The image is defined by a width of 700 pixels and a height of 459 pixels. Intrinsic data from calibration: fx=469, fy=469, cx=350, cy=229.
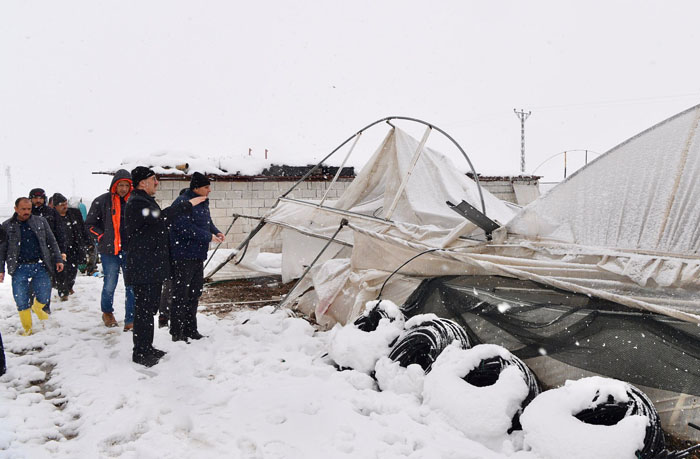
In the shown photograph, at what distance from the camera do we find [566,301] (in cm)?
291

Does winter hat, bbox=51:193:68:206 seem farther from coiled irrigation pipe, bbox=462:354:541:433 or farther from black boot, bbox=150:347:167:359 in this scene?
coiled irrigation pipe, bbox=462:354:541:433

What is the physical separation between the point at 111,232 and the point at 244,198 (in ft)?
19.3

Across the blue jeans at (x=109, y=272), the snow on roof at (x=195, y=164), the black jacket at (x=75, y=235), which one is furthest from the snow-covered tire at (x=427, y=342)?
the snow on roof at (x=195, y=164)

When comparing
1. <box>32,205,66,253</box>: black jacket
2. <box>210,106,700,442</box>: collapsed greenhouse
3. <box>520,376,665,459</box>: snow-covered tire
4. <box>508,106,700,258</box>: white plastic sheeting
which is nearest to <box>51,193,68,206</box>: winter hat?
<box>32,205,66,253</box>: black jacket

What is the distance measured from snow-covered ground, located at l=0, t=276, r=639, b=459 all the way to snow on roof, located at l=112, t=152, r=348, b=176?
20.6ft

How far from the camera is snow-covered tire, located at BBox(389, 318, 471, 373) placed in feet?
10.3

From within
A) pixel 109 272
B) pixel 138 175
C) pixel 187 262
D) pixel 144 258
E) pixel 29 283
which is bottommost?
pixel 29 283

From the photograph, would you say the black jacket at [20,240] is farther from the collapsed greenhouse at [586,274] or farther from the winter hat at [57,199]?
the collapsed greenhouse at [586,274]

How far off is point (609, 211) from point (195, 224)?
3.38m

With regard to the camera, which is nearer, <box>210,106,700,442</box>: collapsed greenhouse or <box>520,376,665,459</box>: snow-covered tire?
<box>520,376,665,459</box>: snow-covered tire

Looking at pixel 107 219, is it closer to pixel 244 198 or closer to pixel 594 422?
pixel 594 422

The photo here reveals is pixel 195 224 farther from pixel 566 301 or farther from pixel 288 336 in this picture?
pixel 566 301

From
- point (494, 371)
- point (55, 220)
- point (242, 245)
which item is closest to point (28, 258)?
point (55, 220)

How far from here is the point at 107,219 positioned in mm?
4738
